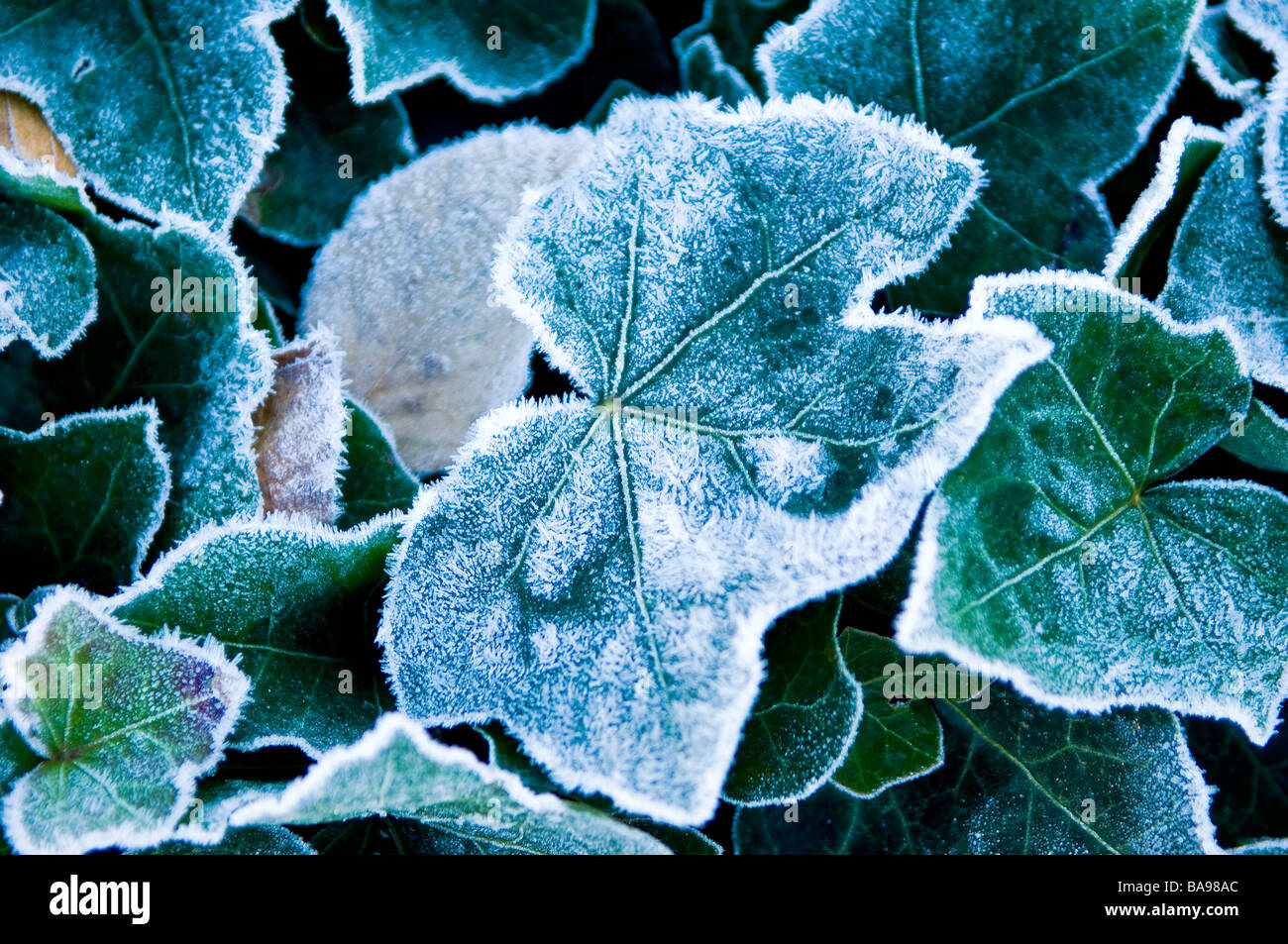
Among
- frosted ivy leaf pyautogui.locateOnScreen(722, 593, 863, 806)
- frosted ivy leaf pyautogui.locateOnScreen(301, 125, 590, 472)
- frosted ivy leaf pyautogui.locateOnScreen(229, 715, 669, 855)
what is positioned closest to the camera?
frosted ivy leaf pyautogui.locateOnScreen(229, 715, 669, 855)

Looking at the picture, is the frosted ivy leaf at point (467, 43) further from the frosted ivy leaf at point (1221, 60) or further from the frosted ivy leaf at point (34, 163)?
the frosted ivy leaf at point (1221, 60)

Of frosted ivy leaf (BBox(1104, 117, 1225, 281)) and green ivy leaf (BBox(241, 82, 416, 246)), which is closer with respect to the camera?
frosted ivy leaf (BBox(1104, 117, 1225, 281))

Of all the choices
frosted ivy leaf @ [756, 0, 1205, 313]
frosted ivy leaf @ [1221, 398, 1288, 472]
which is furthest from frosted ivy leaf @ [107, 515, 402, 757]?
frosted ivy leaf @ [1221, 398, 1288, 472]

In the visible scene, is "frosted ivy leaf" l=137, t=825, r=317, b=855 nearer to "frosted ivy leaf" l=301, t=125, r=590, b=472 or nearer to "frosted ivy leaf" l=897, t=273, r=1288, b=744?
"frosted ivy leaf" l=301, t=125, r=590, b=472

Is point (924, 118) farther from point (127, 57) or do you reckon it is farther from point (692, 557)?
point (127, 57)

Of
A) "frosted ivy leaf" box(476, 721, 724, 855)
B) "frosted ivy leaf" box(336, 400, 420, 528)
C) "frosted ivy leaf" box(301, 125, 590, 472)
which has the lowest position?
"frosted ivy leaf" box(476, 721, 724, 855)

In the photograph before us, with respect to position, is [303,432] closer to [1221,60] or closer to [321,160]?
[321,160]

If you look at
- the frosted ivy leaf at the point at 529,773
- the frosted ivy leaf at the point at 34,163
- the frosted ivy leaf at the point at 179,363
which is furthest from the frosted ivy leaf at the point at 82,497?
the frosted ivy leaf at the point at 529,773
